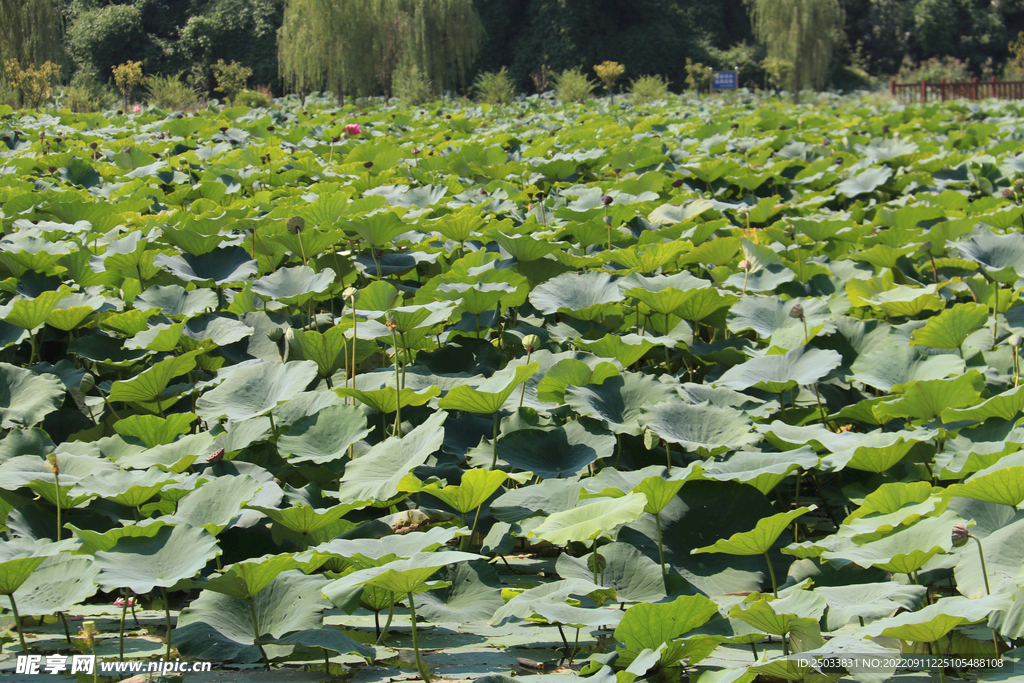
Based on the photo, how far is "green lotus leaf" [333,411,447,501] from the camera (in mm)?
1388

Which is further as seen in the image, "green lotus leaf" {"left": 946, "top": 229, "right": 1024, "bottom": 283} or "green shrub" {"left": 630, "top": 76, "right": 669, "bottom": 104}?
"green shrub" {"left": 630, "top": 76, "right": 669, "bottom": 104}

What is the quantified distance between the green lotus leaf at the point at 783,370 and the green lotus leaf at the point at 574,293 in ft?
1.33

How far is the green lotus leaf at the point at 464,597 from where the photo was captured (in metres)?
1.20

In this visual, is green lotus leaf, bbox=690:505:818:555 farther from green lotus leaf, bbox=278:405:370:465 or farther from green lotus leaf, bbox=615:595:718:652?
green lotus leaf, bbox=278:405:370:465

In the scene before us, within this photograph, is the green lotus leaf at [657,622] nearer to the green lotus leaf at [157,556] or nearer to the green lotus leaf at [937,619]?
the green lotus leaf at [937,619]

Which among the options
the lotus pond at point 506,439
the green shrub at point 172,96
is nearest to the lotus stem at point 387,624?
the lotus pond at point 506,439

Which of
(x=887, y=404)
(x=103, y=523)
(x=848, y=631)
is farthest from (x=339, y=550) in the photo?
(x=887, y=404)

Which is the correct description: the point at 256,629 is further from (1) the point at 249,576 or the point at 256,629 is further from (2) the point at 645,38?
(2) the point at 645,38

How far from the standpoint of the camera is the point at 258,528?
4.44 feet

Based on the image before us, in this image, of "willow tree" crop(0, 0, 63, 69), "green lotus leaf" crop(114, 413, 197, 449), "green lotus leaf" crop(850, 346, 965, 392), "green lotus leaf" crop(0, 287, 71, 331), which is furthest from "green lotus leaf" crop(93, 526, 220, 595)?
"willow tree" crop(0, 0, 63, 69)

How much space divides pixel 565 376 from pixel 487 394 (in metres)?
0.26

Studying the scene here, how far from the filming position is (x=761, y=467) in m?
1.41

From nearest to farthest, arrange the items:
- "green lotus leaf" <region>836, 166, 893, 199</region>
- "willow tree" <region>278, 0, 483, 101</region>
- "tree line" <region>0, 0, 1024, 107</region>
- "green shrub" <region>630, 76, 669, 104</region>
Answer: "green lotus leaf" <region>836, 166, 893, 199</region> < "willow tree" <region>278, 0, 483, 101</region> < "green shrub" <region>630, 76, 669, 104</region> < "tree line" <region>0, 0, 1024, 107</region>

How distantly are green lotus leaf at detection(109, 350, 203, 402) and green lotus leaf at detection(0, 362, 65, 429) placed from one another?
123 millimetres
